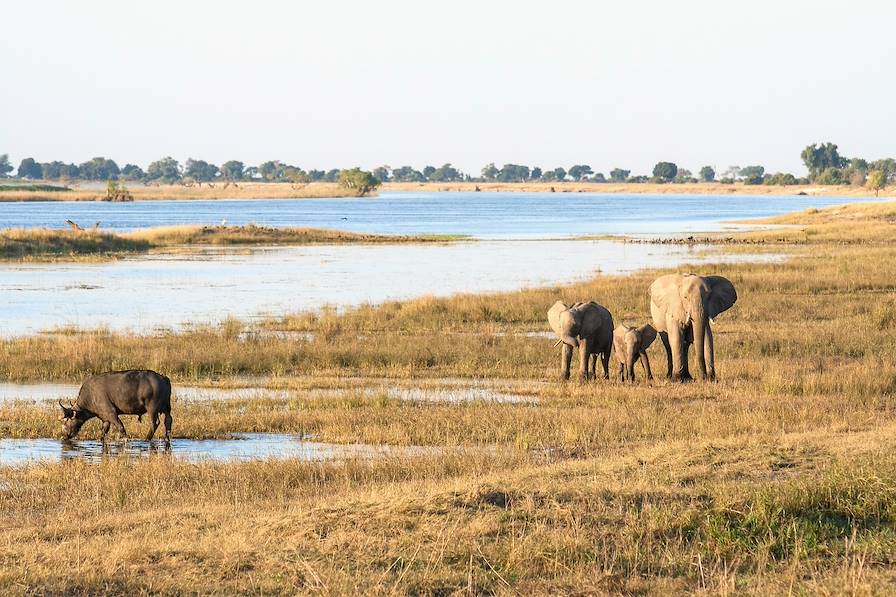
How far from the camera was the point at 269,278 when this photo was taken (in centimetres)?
4912

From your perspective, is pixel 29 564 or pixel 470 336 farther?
pixel 470 336

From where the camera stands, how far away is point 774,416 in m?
16.8

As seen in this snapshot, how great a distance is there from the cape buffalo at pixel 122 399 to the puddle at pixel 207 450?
0.28 meters

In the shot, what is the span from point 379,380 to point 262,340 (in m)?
5.65

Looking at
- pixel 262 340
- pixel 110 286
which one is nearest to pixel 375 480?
pixel 262 340

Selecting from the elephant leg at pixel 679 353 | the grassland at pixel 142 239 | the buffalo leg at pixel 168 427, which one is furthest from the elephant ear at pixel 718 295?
the grassland at pixel 142 239

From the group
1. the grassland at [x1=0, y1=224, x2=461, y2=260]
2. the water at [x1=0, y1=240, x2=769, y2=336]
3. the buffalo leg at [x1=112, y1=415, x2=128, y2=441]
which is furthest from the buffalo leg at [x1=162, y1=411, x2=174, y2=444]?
the grassland at [x1=0, y1=224, x2=461, y2=260]

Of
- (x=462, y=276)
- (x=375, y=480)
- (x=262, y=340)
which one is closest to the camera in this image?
(x=375, y=480)

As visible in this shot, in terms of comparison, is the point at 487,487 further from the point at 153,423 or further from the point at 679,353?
the point at 679,353

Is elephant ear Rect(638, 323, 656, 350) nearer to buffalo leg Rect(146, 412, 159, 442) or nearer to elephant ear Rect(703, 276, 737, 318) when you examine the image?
elephant ear Rect(703, 276, 737, 318)

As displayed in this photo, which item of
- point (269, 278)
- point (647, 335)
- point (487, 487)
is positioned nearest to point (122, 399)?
point (487, 487)

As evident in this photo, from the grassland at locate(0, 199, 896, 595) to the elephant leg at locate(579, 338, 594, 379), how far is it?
1.18ft

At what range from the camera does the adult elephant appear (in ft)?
69.8

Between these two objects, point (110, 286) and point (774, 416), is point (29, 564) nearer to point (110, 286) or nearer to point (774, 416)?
point (774, 416)
